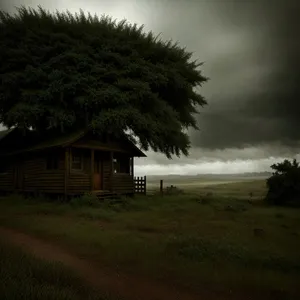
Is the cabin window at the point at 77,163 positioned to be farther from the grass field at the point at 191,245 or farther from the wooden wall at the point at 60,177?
the grass field at the point at 191,245

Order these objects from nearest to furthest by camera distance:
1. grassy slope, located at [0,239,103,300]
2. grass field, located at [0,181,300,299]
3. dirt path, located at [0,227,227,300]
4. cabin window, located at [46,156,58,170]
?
1. grassy slope, located at [0,239,103,300]
2. dirt path, located at [0,227,227,300]
3. grass field, located at [0,181,300,299]
4. cabin window, located at [46,156,58,170]

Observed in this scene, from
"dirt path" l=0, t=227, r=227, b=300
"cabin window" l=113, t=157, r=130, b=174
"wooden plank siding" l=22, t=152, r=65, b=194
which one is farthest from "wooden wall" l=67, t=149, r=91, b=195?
"dirt path" l=0, t=227, r=227, b=300

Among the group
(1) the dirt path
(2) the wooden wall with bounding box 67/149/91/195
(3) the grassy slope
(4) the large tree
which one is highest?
(4) the large tree

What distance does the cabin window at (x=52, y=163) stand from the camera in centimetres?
2495

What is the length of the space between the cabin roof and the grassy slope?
15.1 meters

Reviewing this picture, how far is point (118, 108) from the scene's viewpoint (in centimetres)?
2488

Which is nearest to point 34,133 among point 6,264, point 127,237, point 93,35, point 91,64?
point 91,64

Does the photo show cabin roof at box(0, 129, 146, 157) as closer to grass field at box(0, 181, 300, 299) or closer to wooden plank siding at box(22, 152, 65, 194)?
wooden plank siding at box(22, 152, 65, 194)

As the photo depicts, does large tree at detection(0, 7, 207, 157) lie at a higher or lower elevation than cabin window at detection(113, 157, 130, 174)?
higher

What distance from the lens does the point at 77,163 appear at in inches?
982

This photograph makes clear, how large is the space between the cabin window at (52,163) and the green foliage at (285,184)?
55.9 ft

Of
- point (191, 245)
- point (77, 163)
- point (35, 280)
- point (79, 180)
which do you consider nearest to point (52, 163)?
point (77, 163)

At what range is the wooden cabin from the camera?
76.2ft

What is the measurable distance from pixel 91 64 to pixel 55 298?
24.4 meters
